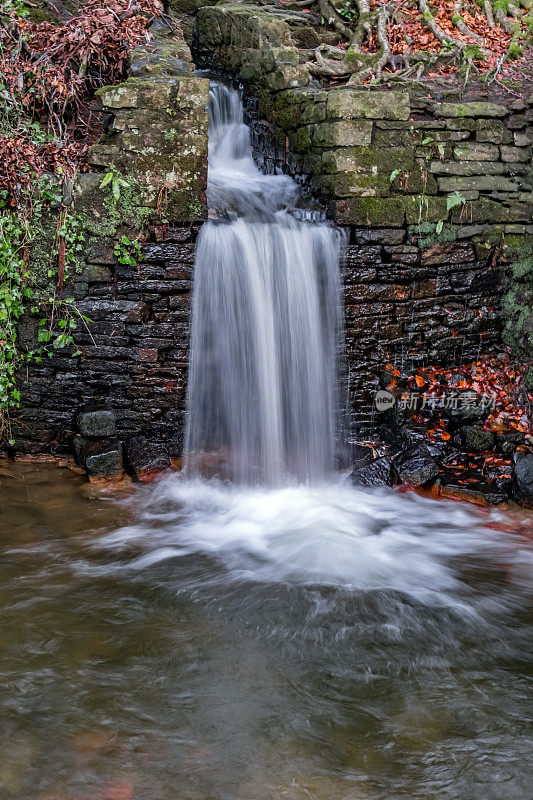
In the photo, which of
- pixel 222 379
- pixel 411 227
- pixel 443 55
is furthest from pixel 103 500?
pixel 443 55

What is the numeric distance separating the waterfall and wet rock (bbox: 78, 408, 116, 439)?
766mm

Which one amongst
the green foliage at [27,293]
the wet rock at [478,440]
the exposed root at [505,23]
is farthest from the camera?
the exposed root at [505,23]

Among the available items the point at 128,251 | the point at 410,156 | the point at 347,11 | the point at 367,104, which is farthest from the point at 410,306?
the point at 347,11

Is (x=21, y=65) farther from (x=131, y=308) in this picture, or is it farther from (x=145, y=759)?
(x=145, y=759)

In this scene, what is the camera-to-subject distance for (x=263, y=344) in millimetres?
6203

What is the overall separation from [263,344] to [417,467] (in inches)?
74.9

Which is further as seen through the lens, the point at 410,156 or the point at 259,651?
the point at 410,156

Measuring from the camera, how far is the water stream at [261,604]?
269 cm

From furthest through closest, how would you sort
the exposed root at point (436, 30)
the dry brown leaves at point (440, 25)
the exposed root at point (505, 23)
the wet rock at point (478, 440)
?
the exposed root at point (505, 23)
the dry brown leaves at point (440, 25)
the exposed root at point (436, 30)
the wet rock at point (478, 440)

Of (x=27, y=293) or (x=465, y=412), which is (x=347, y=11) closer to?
(x=465, y=412)

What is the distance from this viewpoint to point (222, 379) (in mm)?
6195

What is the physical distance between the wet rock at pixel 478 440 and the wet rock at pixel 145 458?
2.95 m

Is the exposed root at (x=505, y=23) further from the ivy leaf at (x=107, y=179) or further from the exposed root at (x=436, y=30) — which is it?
the ivy leaf at (x=107, y=179)

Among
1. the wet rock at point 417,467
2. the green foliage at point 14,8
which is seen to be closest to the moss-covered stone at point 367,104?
the green foliage at point 14,8
